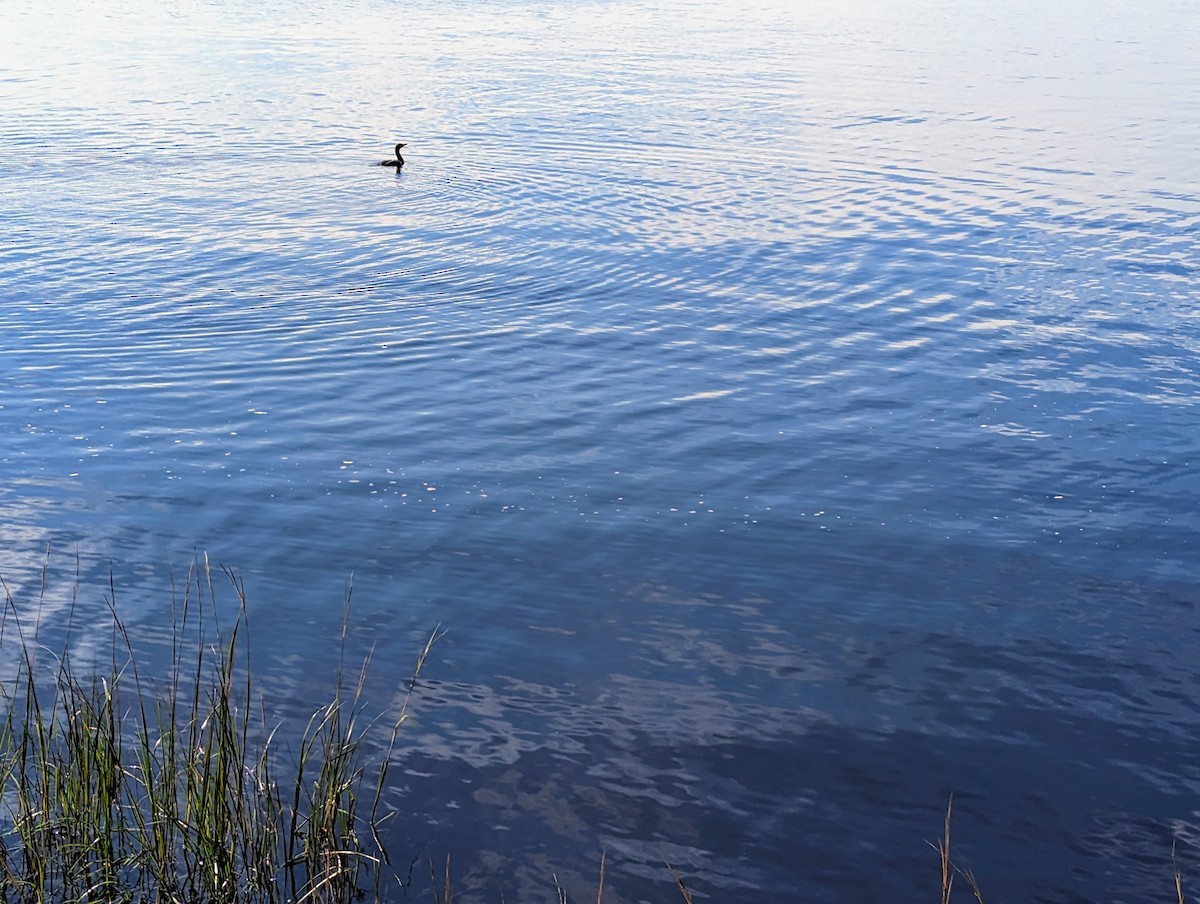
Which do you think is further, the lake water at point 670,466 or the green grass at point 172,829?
the lake water at point 670,466

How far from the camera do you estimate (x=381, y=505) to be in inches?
444

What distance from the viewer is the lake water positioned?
7.71 meters

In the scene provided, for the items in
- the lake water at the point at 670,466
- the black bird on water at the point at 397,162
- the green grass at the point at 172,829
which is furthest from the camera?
the black bird on water at the point at 397,162

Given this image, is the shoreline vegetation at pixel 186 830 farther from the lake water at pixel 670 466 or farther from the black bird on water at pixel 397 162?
the black bird on water at pixel 397 162

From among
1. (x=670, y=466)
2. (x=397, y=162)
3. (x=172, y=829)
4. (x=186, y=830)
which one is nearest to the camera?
(x=172, y=829)

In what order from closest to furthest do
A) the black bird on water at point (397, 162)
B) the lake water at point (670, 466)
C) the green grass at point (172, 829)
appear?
the green grass at point (172, 829) < the lake water at point (670, 466) < the black bird on water at point (397, 162)

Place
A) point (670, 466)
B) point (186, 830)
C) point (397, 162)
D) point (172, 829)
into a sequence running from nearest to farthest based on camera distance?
point (172, 829)
point (186, 830)
point (670, 466)
point (397, 162)

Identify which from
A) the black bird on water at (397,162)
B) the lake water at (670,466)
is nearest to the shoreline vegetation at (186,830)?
the lake water at (670,466)

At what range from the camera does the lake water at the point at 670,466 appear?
7.71 metres

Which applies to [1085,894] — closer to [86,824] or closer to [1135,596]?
[1135,596]

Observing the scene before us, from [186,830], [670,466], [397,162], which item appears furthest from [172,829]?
[397,162]

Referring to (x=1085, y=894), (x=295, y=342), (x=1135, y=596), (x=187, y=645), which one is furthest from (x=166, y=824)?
(x=295, y=342)

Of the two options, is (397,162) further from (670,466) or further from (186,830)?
(186,830)

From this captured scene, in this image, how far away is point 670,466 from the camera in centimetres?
1218
